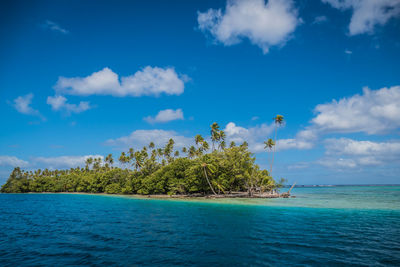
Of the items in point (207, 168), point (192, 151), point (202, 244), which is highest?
point (192, 151)

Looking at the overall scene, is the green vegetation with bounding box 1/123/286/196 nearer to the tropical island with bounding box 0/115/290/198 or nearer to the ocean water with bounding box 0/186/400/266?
the tropical island with bounding box 0/115/290/198

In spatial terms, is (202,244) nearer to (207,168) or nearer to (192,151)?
(207,168)

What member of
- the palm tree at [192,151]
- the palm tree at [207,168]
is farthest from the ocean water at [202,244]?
Result: the palm tree at [192,151]

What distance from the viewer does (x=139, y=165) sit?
272ft

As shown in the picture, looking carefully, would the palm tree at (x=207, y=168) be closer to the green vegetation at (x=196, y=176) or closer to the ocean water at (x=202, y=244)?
the green vegetation at (x=196, y=176)

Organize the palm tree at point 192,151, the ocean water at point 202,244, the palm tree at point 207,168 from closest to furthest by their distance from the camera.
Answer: the ocean water at point 202,244, the palm tree at point 207,168, the palm tree at point 192,151

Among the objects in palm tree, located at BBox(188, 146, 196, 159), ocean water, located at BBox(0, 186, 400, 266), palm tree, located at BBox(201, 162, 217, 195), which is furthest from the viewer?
palm tree, located at BBox(188, 146, 196, 159)

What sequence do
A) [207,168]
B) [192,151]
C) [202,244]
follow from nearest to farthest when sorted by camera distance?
[202,244] → [207,168] → [192,151]

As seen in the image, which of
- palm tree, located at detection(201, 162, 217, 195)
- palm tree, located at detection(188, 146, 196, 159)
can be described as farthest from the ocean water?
palm tree, located at detection(188, 146, 196, 159)

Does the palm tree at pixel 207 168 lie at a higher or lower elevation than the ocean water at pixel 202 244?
higher

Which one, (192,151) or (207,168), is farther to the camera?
(192,151)

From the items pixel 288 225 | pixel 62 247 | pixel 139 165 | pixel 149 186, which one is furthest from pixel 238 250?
pixel 139 165

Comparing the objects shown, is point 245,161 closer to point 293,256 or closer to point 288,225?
point 288,225

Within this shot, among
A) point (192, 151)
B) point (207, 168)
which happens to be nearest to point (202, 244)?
point (207, 168)
